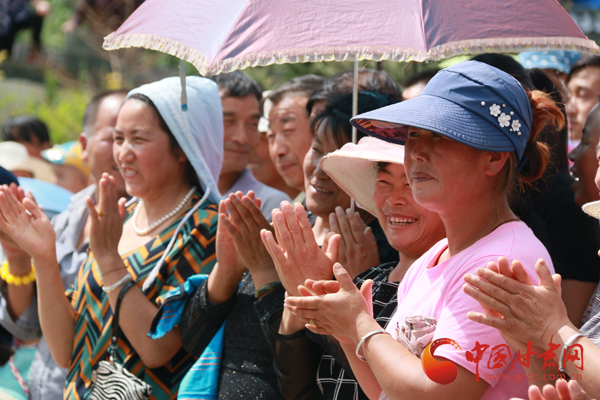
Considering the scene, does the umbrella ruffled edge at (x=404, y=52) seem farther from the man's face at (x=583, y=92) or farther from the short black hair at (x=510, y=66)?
the man's face at (x=583, y=92)

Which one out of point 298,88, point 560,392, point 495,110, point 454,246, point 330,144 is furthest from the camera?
point 298,88

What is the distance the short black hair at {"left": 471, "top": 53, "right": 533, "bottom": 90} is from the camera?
8.78ft

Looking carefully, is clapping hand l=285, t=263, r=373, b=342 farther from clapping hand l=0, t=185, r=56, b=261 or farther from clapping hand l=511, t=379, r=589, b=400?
clapping hand l=0, t=185, r=56, b=261

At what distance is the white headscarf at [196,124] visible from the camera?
3.34 metres

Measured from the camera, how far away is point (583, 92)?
4.08 metres

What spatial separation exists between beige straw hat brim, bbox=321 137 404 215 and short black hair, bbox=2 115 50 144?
16.4ft

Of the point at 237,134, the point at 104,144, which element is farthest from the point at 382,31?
the point at 104,144

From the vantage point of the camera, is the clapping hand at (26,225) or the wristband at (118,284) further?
the clapping hand at (26,225)

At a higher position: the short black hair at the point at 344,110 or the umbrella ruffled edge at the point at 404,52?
the umbrella ruffled edge at the point at 404,52

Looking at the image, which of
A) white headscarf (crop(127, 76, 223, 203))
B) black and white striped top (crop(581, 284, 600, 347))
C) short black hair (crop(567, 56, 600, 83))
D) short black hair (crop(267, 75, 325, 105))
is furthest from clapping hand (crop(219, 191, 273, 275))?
short black hair (crop(567, 56, 600, 83))

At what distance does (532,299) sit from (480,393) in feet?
0.96

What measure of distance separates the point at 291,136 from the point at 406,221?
1.75 metres

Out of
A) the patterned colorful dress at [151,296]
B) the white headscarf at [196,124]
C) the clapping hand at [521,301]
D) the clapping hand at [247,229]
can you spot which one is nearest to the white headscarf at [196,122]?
the white headscarf at [196,124]

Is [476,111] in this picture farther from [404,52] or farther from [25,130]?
[25,130]
